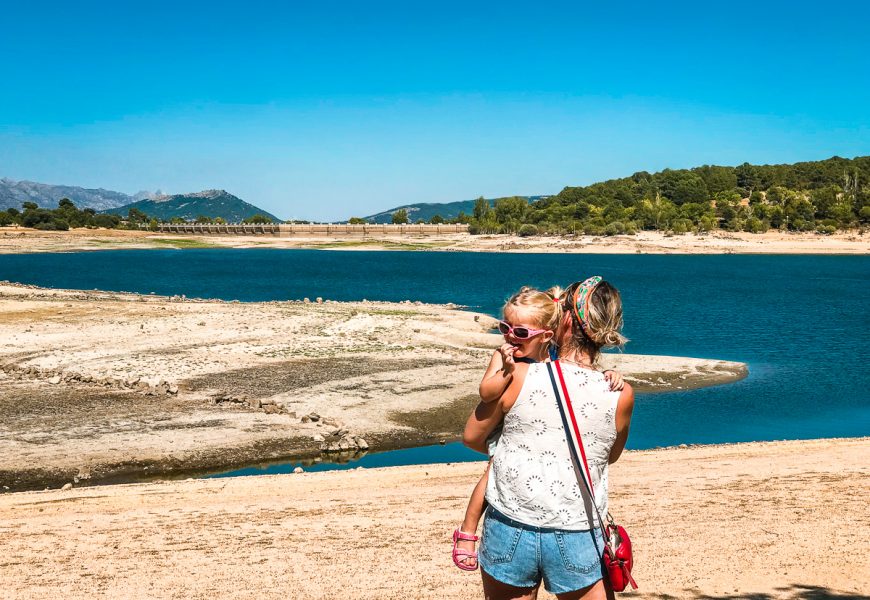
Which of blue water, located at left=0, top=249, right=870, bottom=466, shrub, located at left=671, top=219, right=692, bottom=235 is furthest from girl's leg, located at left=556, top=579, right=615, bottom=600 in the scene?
shrub, located at left=671, top=219, right=692, bottom=235

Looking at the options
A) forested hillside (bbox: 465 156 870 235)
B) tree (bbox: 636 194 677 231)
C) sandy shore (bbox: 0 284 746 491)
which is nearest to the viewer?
sandy shore (bbox: 0 284 746 491)

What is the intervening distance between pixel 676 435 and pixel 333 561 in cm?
1519

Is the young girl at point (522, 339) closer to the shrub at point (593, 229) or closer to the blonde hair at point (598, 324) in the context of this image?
the blonde hair at point (598, 324)

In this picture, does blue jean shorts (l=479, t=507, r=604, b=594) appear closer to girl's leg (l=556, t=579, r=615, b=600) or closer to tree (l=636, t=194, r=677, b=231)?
girl's leg (l=556, t=579, r=615, b=600)

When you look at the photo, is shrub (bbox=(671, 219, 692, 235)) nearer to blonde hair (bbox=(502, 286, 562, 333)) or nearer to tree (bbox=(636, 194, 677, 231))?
tree (bbox=(636, 194, 677, 231))

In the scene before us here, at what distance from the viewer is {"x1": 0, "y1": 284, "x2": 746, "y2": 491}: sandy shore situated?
19406 mm

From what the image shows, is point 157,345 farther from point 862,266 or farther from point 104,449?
point 862,266

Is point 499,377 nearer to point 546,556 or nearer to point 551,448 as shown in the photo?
point 551,448

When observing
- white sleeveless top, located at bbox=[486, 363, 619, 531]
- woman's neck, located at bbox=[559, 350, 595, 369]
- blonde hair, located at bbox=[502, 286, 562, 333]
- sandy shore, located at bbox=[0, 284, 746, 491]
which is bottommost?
sandy shore, located at bbox=[0, 284, 746, 491]

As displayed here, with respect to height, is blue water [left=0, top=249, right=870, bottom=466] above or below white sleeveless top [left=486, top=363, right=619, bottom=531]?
below

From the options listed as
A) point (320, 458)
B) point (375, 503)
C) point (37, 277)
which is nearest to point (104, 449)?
point (320, 458)

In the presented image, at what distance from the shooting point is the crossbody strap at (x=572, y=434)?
4.50m

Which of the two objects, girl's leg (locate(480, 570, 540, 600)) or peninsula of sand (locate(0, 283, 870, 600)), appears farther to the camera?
peninsula of sand (locate(0, 283, 870, 600))

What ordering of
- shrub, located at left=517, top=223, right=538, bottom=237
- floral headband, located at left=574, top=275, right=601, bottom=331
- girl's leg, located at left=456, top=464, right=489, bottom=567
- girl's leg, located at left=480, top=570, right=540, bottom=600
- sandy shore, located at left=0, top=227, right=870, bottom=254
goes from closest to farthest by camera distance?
floral headband, located at left=574, top=275, right=601, bottom=331 < girl's leg, located at left=480, top=570, right=540, bottom=600 < girl's leg, located at left=456, top=464, right=489, bottom=567 < sandy shore, located at left=0, top=227, right=870, bottom=254 < shrub, located at left=517, top=223, right=538, bottom=237
